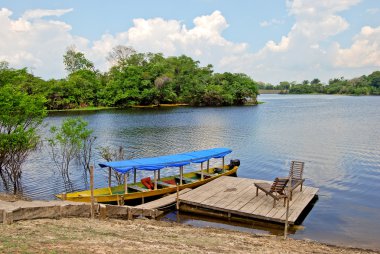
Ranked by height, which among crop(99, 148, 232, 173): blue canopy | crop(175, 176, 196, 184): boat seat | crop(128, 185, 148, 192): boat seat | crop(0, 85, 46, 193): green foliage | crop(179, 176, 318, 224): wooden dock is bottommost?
crop(179, 176, 318, 224): wooden dock

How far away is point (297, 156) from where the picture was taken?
3228 centimetres

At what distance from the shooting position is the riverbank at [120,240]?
8.88 meters

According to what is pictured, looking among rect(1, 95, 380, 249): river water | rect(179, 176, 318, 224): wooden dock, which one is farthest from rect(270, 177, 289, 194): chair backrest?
rect(1, 95, 380, 249): river water

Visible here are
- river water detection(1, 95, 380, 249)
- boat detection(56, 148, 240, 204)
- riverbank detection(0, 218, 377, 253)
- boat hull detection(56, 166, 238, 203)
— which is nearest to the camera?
riverbank detection(0, 218, 377, 253)

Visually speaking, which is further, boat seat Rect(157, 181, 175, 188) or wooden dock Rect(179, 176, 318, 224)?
boat seat Rect(157, 181, 175, 188)

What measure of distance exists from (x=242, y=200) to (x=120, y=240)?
9.71 m

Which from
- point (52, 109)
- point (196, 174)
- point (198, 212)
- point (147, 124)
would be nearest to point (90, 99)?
point (52, 109)

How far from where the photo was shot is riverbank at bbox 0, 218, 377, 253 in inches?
349

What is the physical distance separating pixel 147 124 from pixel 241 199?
34.9m

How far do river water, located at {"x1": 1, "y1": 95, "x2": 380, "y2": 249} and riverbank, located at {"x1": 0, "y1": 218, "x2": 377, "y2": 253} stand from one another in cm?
396

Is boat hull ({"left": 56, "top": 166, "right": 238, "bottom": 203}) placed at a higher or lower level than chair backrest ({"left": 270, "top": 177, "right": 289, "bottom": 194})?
lower

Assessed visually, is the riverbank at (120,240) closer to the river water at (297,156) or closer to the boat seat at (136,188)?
the river water at (297,156)

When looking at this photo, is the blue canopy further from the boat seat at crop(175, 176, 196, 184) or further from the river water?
the river water

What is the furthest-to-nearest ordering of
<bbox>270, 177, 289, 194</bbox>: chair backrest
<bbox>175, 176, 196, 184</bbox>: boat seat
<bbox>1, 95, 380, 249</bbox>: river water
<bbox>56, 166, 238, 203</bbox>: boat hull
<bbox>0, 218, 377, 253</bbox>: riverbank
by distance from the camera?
<bbox>175, 176, 196, 184</bbox>: boat seat
<bbox>56, 166, 238, 203</bbox>: boat hull
<bbox>270, 177, 289, 194</bbox>: chair backrest
<bbox>1, 95, 380, 249</bbox>: river water
<bbox>0, 218, 377, 253</bbox>: riverbank
